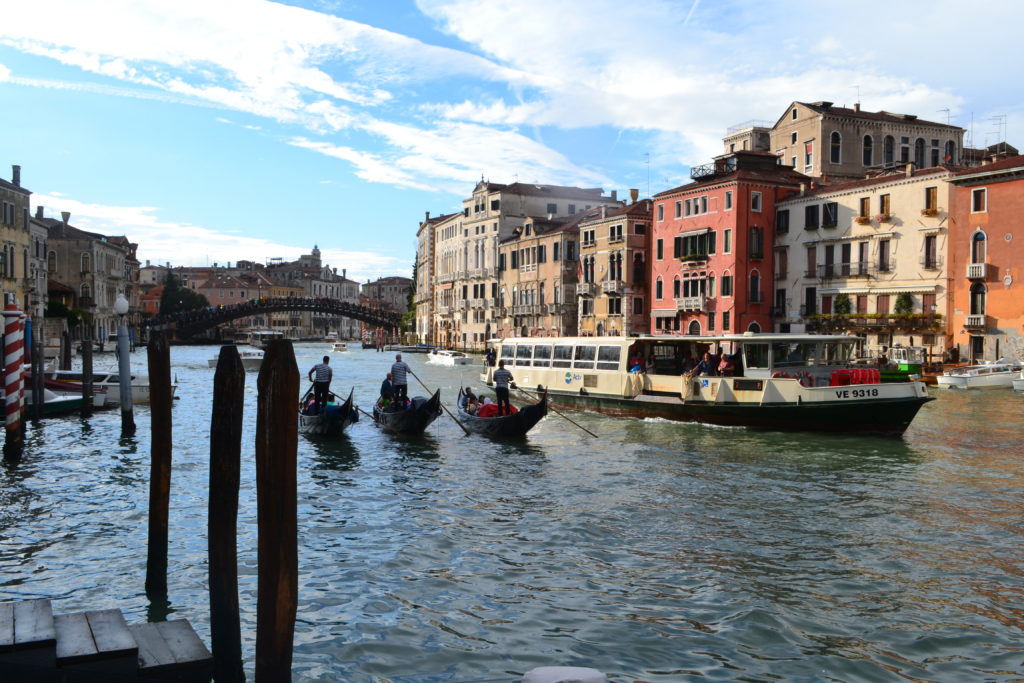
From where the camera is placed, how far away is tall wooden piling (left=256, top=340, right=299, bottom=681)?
15.5ft

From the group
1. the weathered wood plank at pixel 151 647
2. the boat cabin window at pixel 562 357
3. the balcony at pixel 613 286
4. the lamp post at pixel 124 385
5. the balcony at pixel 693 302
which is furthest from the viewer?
the balcony at pixel 613 286

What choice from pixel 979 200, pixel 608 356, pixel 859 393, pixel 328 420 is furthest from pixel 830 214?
pixel 328 420

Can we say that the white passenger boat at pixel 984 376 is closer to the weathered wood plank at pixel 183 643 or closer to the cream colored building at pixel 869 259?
the cream colored building at pixel 869 259

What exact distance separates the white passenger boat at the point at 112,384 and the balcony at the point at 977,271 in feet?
82.6

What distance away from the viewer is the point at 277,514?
4801 millimetres

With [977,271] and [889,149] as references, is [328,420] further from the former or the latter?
[889,149]

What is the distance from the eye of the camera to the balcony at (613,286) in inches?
1772

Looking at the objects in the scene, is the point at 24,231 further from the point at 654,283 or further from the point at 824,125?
the point at 824,125

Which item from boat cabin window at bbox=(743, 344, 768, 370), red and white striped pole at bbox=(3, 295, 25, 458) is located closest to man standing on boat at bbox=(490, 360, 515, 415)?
boat cabin window at bbox=(743, 344, 768, 370)

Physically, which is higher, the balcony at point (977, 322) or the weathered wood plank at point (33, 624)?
the balcony at point (977, 322)

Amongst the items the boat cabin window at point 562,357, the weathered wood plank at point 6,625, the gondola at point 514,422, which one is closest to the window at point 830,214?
the boat cabin window at point 562,357

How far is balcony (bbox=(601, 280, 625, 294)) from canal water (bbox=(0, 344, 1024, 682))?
30347 millimetres

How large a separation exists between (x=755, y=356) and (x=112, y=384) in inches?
593

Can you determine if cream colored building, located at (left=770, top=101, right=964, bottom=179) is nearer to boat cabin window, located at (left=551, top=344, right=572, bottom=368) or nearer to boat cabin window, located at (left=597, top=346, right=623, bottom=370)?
boat cabin window, located at (left=551, top=344, right=572, bottom=368)
